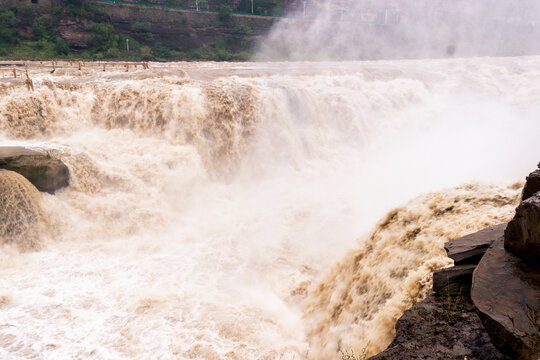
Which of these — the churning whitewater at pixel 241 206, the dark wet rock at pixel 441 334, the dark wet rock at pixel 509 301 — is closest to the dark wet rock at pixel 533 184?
the dark wet rock at pixel 509 301

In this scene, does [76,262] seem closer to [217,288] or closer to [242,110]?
[217,288]

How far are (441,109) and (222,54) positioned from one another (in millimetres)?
19382

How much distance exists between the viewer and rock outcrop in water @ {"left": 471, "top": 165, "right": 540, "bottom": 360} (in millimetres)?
2280

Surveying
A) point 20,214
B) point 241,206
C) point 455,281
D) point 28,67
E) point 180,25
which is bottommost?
point 241,206

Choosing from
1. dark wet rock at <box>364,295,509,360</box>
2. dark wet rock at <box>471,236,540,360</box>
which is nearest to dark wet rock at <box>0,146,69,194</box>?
dark wet rock at <box>364,295,509,360</box>

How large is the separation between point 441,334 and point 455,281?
0.49 metres

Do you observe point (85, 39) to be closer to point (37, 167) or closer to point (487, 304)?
point (37, 167)

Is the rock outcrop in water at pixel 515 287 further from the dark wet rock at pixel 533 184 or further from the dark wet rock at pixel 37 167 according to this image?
the dark wet rock at pixel 37 167

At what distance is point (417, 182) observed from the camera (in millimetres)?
8336

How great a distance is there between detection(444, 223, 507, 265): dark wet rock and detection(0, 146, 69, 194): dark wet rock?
278 inches

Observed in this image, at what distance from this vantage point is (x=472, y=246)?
319 centimetres

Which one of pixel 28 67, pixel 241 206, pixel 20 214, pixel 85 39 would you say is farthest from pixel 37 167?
pixel 85 39

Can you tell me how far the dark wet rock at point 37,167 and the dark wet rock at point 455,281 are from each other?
7039mm

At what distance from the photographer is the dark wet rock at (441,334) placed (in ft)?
8.33
